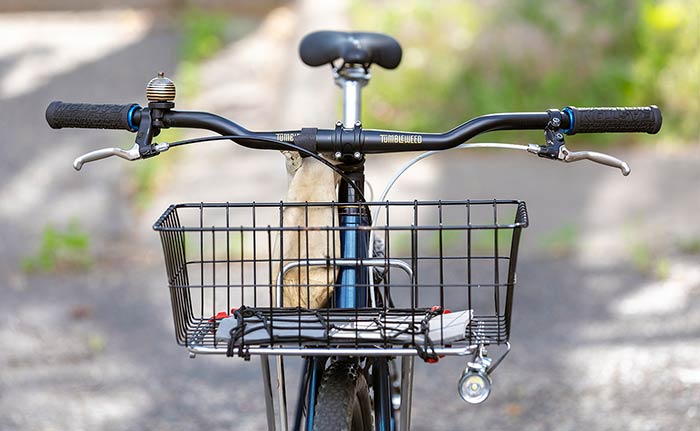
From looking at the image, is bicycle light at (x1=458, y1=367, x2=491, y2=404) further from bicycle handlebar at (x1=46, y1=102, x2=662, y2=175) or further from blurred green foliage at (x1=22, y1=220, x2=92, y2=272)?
blurred green foliage at (x1=22, y1=220, x2=92, y2=272)

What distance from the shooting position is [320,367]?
2.31 metres

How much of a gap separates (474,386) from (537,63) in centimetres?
641

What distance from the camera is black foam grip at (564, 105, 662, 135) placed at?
82.9 inches

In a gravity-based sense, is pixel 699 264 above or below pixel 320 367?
above

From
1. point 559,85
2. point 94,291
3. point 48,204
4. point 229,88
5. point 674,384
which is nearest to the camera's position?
point 674,384

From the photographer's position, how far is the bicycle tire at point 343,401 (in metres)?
2.12

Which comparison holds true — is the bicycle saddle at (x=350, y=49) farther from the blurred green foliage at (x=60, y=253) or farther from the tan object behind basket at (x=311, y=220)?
the blurred green foliage at (x=60, y=253)

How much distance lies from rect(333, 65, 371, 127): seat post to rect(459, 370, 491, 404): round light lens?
83 centimetres

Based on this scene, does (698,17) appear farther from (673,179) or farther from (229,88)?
(229,88)

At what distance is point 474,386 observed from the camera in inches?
79.7

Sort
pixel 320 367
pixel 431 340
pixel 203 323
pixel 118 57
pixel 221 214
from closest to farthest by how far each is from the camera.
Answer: pixel 431 340, pixel 203 323, pixel 320 367, pixel 221 214, pixel 118 57

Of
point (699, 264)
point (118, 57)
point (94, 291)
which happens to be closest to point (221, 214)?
point (94, 291)

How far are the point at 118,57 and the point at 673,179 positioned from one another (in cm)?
577

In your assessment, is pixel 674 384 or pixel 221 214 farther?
pixel 221 214
